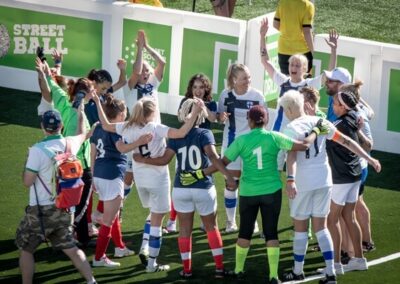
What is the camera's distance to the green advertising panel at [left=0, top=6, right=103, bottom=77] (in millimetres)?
18250

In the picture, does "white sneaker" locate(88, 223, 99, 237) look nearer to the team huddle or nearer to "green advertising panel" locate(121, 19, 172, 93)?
the team huddle

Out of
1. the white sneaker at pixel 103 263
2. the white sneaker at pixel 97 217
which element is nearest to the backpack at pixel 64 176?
the white sneaker at pixel 103 263

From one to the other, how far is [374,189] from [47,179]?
5515mm

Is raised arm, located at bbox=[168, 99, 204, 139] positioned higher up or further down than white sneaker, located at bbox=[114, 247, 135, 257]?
higher up

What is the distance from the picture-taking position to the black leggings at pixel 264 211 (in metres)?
11.2

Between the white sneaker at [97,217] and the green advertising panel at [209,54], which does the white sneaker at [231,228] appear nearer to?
the white sneaker at [97,217]

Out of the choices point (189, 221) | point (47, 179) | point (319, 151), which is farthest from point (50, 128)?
point (319, 151)

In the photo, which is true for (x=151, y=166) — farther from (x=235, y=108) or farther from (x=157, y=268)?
(x=235, y=108)

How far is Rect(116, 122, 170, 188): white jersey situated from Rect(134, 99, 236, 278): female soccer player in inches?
4.0

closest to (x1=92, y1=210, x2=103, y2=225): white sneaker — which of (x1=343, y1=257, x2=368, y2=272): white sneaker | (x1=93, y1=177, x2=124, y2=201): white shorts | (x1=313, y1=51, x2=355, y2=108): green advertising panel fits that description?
(x1=93, y1=177, x2=124, y2=201): white shorts

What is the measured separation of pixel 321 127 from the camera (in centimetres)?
1139

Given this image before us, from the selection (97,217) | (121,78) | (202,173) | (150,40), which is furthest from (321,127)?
(150,40)

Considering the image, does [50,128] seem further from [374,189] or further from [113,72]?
[113,72]

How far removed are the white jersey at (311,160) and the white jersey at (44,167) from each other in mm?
2387
